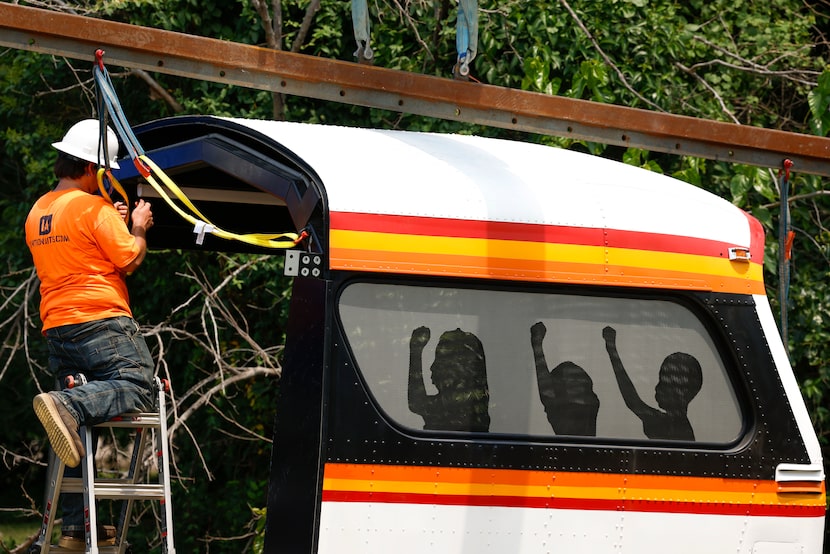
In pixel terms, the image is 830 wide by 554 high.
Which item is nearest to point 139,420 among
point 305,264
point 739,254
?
point 305,264

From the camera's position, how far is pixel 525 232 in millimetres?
5211

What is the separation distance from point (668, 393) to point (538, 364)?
2.18 ft

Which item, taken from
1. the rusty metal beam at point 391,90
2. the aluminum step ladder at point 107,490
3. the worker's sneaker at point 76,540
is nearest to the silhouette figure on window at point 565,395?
the rusty metal beam at point 391,90

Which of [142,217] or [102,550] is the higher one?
[142,217]

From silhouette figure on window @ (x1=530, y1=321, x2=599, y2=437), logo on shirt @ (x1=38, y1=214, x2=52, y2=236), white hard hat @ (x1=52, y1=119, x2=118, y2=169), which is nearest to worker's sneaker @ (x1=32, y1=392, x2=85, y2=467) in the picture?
logo on shirt @ (x1=38, y1=214, x2=52, y2=236)

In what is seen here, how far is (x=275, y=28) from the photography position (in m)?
10.7

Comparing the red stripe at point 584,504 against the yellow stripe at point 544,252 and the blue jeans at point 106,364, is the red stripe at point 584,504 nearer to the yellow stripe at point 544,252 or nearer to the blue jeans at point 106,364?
the yellow stripe at point 544,252

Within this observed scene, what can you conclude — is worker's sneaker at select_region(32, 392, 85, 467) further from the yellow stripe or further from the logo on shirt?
the yellow stripe

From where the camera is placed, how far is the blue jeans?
5.29 meters

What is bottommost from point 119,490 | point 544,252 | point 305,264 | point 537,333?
point 119,490

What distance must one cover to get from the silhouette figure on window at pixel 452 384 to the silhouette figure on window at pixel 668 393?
0.64 m

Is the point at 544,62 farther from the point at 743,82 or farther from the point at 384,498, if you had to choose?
the point at 384,498

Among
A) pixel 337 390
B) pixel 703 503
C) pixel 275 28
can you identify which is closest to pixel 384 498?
pixel 337 390

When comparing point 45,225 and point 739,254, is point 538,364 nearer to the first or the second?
point 739,254
